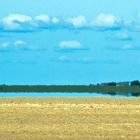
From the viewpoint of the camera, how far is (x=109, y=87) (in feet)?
490

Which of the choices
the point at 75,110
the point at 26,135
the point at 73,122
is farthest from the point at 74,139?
the point at 75,110

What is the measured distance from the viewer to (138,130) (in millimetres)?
36750

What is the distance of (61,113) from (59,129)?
11594 millimetres

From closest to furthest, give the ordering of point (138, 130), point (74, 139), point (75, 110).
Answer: point (74, 139)
point (138, 130)
point (75, 110)

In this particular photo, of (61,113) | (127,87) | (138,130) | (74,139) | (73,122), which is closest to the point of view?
(74,139)

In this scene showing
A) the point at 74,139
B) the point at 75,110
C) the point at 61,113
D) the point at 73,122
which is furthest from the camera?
the point at 75,110

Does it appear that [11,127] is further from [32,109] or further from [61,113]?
[32,109]

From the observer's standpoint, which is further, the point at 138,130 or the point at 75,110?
the point at 75,110

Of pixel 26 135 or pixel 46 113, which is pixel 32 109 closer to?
pixel 46 113

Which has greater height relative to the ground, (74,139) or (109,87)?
(109,87)

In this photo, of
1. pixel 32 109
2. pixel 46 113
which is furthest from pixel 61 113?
pixel 32 109

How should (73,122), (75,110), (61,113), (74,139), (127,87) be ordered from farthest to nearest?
(127,87) < (75,110) < (61,113) < (73,122) < (74,139)

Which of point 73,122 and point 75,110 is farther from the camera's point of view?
point 75,110

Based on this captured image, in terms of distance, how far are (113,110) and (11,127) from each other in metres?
16.0
